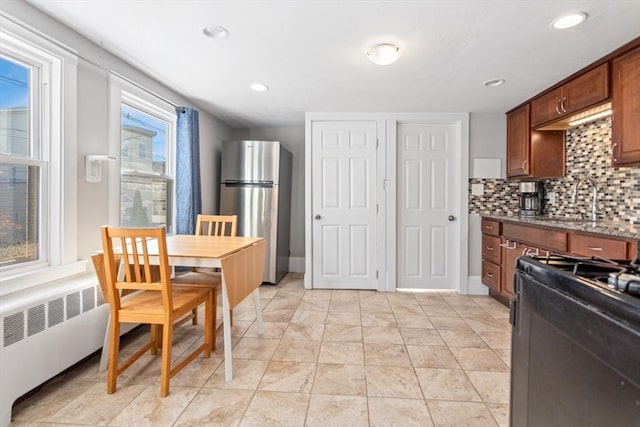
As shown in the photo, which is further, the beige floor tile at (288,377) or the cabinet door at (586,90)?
the cabinet door at (586,90)

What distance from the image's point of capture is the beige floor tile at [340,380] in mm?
1706

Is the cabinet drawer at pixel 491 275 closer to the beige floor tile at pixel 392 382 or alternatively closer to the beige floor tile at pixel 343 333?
the beige floor tile at pixel 343 333

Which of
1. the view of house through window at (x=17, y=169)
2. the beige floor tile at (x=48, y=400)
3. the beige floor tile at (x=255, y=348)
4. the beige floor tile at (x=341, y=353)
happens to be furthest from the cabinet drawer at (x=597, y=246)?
the view of house through window at (x=17, y=169)

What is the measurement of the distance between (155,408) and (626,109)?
3302 mm

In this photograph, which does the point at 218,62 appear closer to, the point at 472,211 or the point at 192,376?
the point at 192,376

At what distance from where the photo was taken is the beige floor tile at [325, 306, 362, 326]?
2.68 m

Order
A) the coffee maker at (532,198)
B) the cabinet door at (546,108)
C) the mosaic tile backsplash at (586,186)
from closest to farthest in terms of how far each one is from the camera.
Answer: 1. the mosaic tile backsplash at (586,186)
2. the cabinet door at (546,108)
3. the coffee maker at (532,198)

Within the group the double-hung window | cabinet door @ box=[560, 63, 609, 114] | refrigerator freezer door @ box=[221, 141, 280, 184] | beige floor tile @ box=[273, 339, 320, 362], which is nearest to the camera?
beige floor tile @ box=[273, 339, 320, 362]

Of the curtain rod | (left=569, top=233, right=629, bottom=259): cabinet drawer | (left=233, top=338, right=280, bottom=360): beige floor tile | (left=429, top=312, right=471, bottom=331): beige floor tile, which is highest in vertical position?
the curtain rod

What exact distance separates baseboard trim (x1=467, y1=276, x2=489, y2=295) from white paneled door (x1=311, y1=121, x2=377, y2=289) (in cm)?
108

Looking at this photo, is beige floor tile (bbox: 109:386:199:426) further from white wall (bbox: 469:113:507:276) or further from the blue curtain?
white wall (bbox: 469:113:507:276)

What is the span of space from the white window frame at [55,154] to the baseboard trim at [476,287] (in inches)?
145

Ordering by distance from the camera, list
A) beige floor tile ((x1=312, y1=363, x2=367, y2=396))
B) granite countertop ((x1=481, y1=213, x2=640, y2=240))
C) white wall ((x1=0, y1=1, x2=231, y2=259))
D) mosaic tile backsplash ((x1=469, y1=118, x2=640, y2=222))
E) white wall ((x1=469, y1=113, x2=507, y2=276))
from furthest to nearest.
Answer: white wall ((x1=469, y1=113, x2=507, y2=276)) → mosaic tile backsplash ((x1=469, y1=118, x2=640, y2=222)) → white wall ((x1=0, y1=1, x2=231, y2=259)) → granite countertop ((x1=481, y1=213, x2=640, y2=240)) → beige floor tile ((x1=312, y1=363, x2=367, y2=396))

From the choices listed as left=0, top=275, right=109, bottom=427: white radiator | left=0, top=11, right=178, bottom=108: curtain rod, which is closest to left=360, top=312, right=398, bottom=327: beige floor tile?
left=0, top=275, right=109, bottom=427: white radiator
